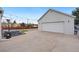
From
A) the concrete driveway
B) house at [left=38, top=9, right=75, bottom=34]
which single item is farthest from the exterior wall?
the concrete driveway

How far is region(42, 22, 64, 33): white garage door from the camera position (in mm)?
5227

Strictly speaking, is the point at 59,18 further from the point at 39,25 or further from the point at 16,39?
the point at 16,39

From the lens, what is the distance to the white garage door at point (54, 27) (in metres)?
5.23

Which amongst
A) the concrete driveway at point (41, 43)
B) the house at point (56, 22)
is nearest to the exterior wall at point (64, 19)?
the house at point (56, 22)

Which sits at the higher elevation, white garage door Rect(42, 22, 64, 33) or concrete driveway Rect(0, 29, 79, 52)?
white garage door Rect(42, 22, 64, 33)

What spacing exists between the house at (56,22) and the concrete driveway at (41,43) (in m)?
0.09

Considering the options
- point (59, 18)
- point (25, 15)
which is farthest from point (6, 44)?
point (59, 18)

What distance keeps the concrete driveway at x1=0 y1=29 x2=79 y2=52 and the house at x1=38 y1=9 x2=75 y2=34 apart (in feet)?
0.30

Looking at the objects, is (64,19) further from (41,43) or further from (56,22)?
(41,43)

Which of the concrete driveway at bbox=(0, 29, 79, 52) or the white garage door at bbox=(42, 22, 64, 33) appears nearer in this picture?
the concrete driveway at bbox=(0, 29, 79, 52)

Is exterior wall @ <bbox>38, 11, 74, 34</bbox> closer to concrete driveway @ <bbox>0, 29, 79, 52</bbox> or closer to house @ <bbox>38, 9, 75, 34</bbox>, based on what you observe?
house @ <bbox>38, 9, 75, 34</bbox>

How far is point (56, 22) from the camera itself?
5.23m
